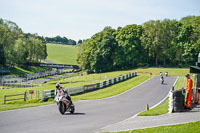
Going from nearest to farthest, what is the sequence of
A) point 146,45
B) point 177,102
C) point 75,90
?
point 177,102 → point 75,90 → point 146,45

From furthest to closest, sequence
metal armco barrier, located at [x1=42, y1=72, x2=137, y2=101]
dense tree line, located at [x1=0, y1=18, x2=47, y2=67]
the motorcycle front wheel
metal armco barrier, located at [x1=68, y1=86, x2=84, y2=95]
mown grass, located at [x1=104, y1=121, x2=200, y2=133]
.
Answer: dense tree line, located at [x1=0, y1=18, x2=47, y2=67], metal armco barrier, located at [x1=68, y1=86, x2=84, y2=95], metal armco barrier, located at [x1=42, y1=72, x2=137, y2=101], the motorcycle front wheel, mown grass, located at [x1=104, y1=121, x2=200, y2=133]

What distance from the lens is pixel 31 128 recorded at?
11445 mm

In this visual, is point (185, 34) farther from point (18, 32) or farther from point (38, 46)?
point (18, 32)

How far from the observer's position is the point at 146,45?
77.2 meters

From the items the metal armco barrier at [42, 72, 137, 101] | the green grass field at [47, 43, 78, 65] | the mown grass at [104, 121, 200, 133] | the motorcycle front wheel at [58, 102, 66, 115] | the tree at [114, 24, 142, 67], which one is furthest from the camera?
the green grass field at [47, 43, 78, 65]

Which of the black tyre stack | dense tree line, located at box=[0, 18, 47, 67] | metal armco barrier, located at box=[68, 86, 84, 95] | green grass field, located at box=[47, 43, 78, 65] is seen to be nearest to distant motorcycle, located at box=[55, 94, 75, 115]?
the black tyre stack

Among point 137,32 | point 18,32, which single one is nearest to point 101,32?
point 137,32

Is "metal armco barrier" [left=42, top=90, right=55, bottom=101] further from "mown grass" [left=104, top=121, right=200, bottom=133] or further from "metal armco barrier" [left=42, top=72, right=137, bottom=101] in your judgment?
"mown grass" [left=104, top=121, right=200, bottom=133]

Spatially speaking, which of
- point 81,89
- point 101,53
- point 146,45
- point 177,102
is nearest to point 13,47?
point 101,53

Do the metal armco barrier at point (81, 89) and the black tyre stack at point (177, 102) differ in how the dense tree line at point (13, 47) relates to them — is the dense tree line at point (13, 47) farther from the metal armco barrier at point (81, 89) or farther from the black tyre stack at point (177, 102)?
the black tyre stack at point (177, 102)

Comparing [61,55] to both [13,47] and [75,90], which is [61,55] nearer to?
[13,47]

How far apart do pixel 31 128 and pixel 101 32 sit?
74.1 metres

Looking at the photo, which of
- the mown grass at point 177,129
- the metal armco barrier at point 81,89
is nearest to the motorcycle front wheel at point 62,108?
the mown grass at point 177,129

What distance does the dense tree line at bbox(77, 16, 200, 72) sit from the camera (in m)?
74.2
